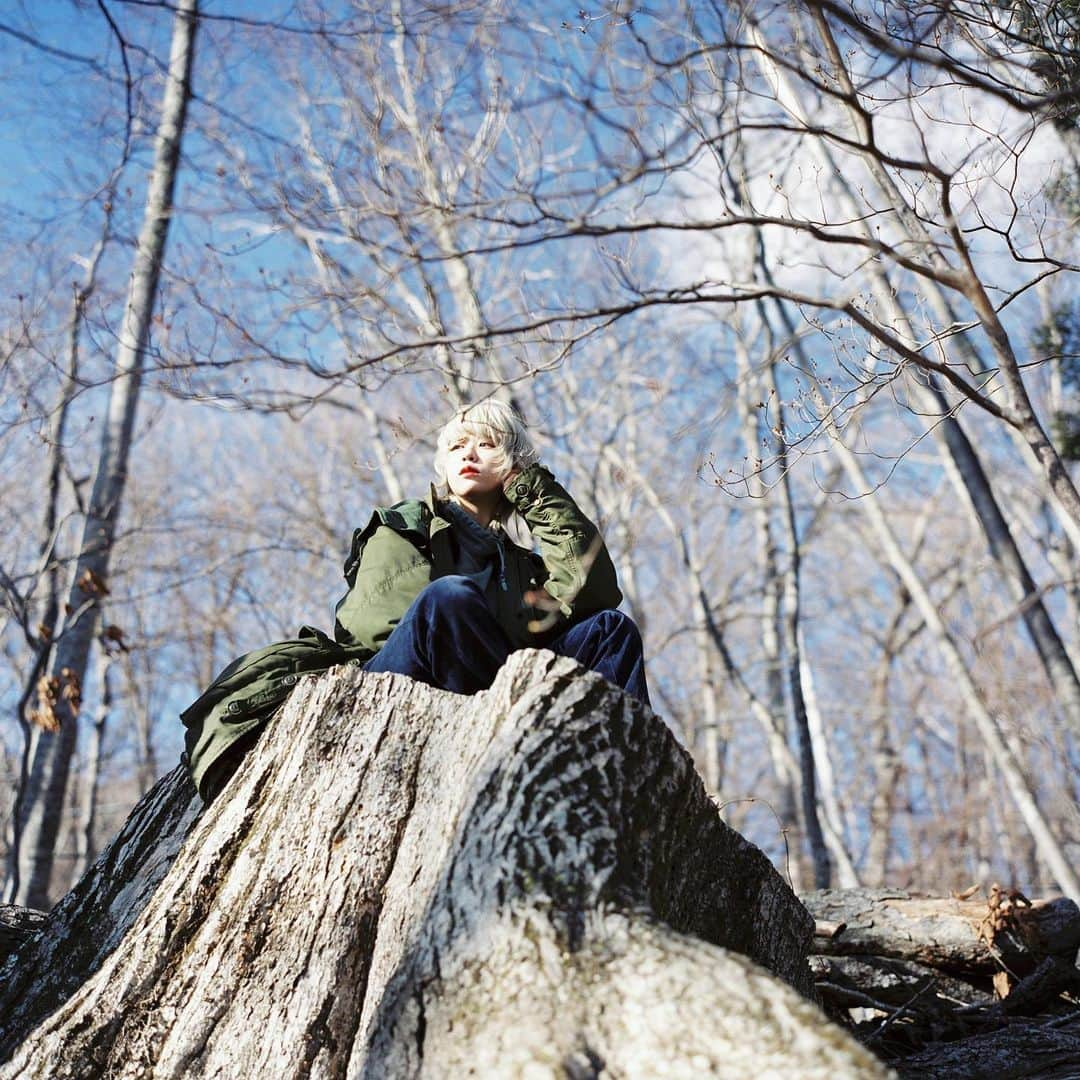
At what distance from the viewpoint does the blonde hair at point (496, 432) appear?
3024 mm

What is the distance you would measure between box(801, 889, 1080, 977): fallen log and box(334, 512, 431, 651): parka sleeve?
1.88 m

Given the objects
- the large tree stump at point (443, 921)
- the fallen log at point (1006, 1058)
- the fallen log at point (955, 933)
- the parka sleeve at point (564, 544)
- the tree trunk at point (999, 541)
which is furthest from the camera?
the tree trunk at point (999, 541)

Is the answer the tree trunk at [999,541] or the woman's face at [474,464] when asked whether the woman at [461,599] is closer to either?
the woman's face at [474,464]

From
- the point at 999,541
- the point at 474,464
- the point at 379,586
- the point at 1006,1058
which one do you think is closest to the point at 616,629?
the point at 379,586

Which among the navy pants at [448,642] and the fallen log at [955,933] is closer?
the navy pants at [448,642]

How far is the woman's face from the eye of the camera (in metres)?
3.02

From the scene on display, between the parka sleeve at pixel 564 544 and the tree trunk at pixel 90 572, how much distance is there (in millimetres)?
3031

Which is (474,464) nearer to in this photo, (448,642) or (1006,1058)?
(448,642)

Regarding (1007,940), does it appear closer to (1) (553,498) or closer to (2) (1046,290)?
(1) (553,498)

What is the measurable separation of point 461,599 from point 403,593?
355 millimetres

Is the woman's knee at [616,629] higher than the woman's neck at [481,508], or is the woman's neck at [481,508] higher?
the woman's neck at [481,508]

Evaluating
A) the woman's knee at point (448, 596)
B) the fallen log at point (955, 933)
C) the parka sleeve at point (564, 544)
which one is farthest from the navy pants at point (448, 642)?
the fallen log at point (955, 933)

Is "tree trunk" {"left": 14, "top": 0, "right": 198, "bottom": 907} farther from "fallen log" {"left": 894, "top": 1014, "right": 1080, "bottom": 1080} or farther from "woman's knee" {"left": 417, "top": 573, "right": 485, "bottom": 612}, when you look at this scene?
"fallen log" {"left": 894, "top": 1014, "right": 1080, "bottom": 1080}

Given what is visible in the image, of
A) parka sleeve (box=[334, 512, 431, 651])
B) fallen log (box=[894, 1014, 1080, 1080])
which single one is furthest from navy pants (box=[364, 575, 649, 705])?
fallen log (box=[894, 1014, 1080, 1080])
